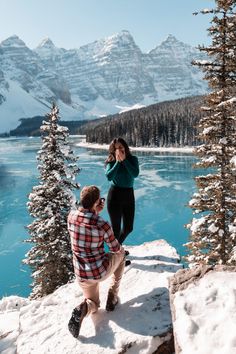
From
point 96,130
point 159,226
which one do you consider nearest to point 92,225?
point 159,226

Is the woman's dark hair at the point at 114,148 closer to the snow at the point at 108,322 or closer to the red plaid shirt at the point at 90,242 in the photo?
the red plaid shirt at the point at 90,242

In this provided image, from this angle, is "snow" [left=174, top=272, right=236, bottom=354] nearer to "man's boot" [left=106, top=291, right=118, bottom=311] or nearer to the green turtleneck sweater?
"man's boot" [left=106, top=291, right=118, bottom=311]

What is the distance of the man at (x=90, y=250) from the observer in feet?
21.2

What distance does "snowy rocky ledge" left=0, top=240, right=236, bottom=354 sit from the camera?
4.67m

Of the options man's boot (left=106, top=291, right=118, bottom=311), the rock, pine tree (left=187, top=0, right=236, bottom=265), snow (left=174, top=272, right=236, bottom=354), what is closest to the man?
man's boot (left=106, top=291, right=118, bottom=311)

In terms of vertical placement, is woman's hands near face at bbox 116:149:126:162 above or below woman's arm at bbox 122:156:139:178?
above

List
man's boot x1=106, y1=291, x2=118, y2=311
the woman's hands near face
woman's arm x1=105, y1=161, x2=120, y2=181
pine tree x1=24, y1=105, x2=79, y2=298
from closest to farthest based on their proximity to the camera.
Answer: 1. man's boot x1=106, y1=291, x2=118, y2=311
2. the woman's hands near face
3. woman's arm x1=105, y1=161, x2=120, y2=181
4. pine tree x1=24, y1=105, x2=79, y2=298

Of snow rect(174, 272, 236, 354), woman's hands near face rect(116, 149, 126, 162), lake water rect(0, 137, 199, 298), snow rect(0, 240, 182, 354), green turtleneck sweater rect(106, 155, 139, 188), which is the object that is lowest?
lake water rect(0, 137, 199, 298)

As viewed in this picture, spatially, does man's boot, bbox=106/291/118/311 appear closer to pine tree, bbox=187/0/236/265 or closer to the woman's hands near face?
the woman's hands near face

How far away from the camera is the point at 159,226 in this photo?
145 feet

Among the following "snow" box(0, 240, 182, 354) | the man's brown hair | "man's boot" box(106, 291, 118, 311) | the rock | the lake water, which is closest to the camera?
the rock

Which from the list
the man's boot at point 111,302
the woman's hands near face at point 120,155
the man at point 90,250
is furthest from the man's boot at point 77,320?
the woman's hands near face at point 120,155

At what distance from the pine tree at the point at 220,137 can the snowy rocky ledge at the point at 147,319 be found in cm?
529

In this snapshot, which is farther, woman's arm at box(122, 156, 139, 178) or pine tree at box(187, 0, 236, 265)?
pine tree at box(187, 0, 236, 265)
